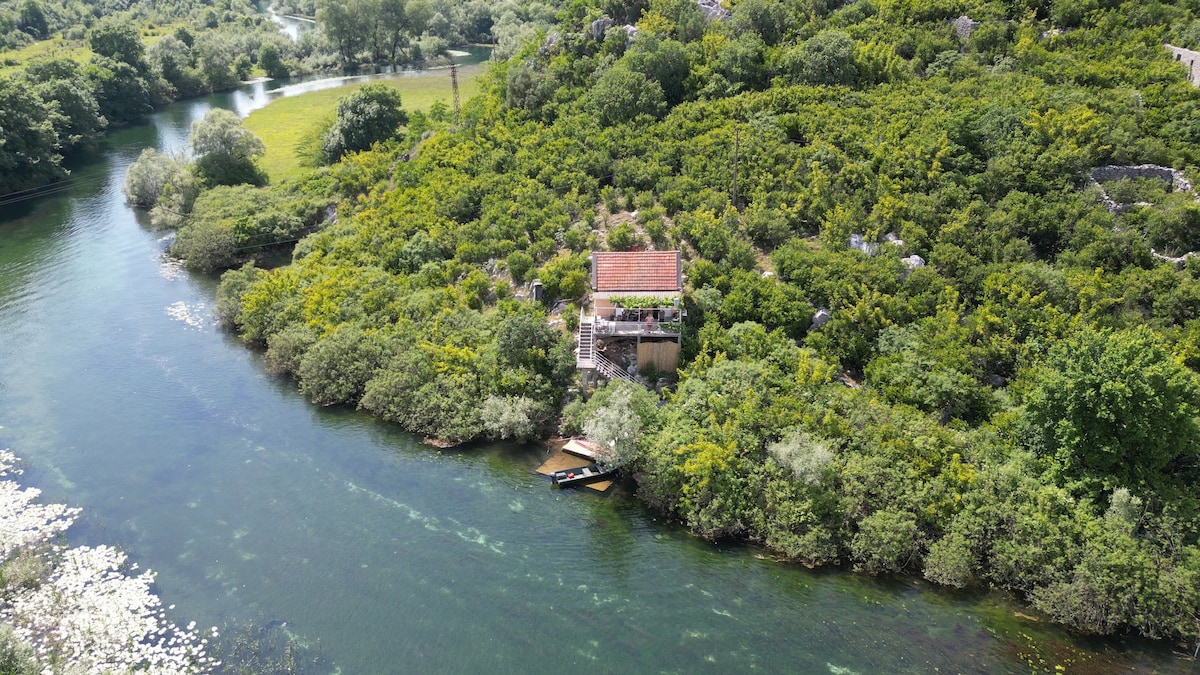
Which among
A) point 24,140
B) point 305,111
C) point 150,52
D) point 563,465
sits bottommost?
point 563,465

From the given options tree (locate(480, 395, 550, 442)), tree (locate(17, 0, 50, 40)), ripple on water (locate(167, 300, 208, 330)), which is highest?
tree (locate(17, 0, 50, 40))

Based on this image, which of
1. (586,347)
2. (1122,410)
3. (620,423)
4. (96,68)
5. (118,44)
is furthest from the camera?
(118,44)

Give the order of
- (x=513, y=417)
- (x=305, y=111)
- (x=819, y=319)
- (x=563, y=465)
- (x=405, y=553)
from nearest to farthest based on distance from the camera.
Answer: (x=405, y=553)
(x=563, y=465)
(x=513, y=417)
(x=819, y=319)
(x=305, y=111)

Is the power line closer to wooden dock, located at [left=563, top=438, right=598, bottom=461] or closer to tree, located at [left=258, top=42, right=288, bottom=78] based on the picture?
tree, located at [left=258, top=42, right=288, bottom=78]

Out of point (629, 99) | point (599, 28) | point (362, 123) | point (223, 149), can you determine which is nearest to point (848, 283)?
point (629, 99)

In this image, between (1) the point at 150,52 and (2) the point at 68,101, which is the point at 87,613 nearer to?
(2) the point at 68,101

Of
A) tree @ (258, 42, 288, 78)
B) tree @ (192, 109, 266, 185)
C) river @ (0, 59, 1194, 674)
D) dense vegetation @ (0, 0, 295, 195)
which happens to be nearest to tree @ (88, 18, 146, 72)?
dense vegetation @ (0, 0, 295, 195)

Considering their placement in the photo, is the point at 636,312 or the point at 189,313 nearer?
the point at 636,312
